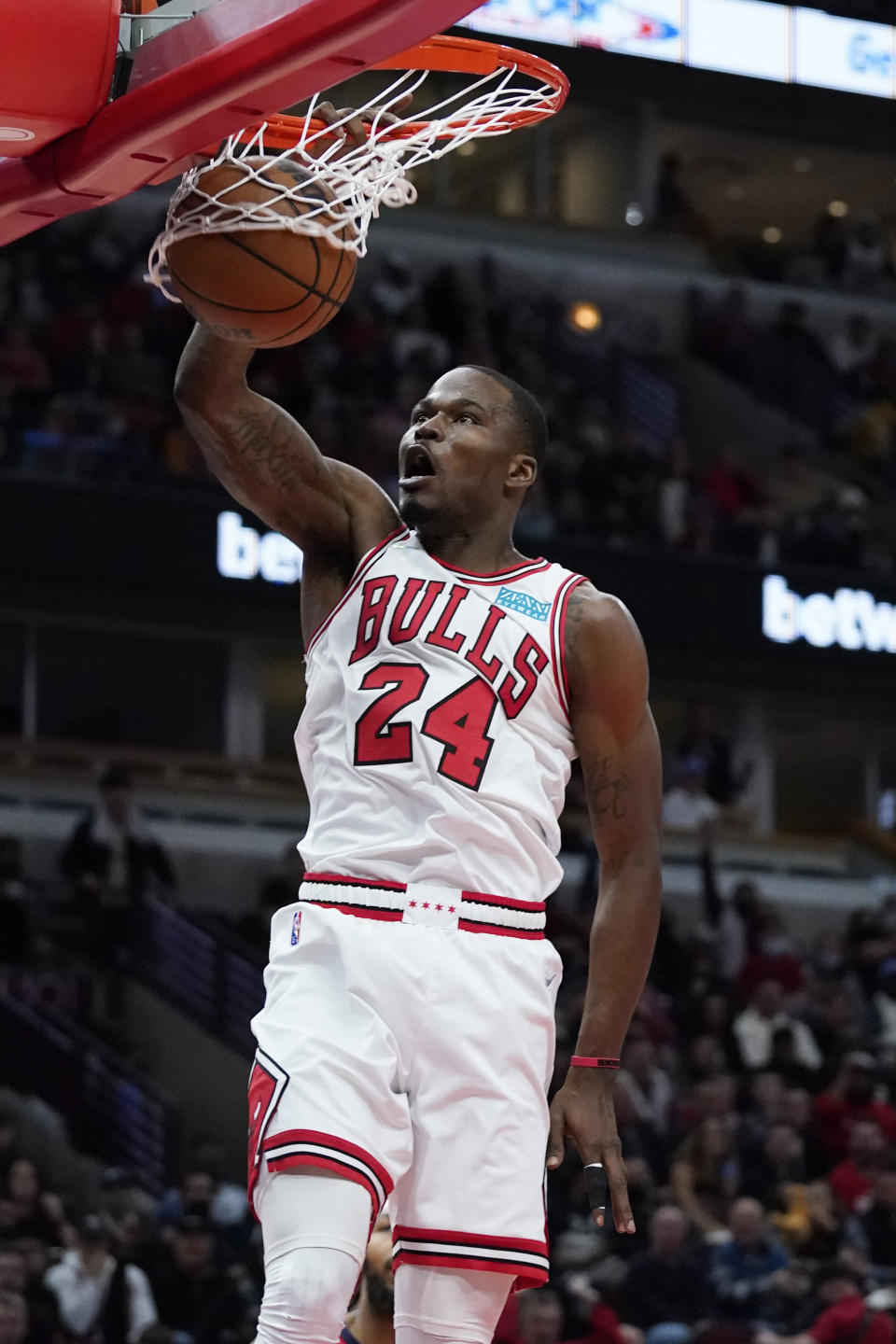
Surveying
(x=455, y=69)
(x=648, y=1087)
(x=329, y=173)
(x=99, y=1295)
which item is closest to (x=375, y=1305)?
(x=329, y=173)

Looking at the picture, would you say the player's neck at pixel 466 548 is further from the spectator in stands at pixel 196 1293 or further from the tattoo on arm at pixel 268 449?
the spectator in stands at pixel 196 1293

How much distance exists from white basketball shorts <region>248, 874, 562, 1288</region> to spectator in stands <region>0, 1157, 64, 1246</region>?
21.5 ft

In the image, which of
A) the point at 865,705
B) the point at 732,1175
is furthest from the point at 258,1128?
the point at 865,705

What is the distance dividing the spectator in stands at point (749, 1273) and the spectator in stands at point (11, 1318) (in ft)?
11.4

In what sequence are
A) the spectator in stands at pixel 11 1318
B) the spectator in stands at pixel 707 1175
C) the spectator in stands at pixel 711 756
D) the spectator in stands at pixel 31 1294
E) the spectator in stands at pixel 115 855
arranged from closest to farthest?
1. the spectator in stands at pixel 11 1318
2. the spectator in stands at pixel 31 1294
3. the spectator in stands at pixel 707 1175
4. the spectator in stands at pixel 115 855
5. the spectator in stands at pixel 711 756

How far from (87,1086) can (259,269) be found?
10.2m

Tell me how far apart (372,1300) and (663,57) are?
53.0ft

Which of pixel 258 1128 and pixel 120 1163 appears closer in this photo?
pixel 258 1128

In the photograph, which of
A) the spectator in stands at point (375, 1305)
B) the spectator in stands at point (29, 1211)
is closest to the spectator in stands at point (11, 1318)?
the spectator in stands at point (29, 1211)

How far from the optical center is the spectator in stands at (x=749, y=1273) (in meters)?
10.5

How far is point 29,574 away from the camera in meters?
16.5

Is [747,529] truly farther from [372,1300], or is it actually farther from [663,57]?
[372,1300]

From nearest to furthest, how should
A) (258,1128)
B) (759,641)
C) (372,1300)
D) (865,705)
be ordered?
(258,1128) < (372,1300) < (759,641) < (865,705)

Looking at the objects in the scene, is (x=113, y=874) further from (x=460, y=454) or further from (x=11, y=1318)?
(x=460, y=454)
